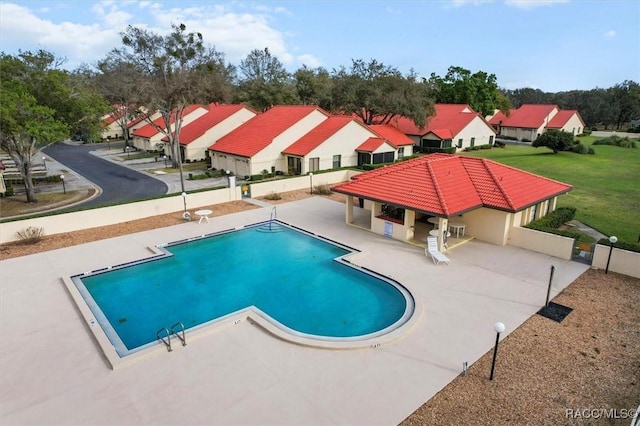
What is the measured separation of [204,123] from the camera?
153 feet

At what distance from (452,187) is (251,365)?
44.6ft

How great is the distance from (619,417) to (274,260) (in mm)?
13319

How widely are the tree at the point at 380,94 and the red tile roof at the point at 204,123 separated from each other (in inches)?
515

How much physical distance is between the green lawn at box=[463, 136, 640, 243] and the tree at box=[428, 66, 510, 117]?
12518 millimetres

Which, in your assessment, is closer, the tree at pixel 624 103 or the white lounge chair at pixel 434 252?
the white lounge chair at pixel 434 252

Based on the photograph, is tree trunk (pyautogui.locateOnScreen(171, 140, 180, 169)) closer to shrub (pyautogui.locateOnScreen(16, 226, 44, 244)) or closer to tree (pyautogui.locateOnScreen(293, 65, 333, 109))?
shrub (pyautogui.locateOnScreen(16, 226, 44, 244))

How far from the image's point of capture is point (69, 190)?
31.7m

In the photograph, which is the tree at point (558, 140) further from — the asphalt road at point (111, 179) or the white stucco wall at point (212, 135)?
the asphalt road at point (111, 179)

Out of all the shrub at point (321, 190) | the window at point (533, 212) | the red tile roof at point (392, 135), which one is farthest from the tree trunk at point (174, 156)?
the window at point (533, 212)

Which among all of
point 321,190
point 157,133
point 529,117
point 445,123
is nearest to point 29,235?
point 321,190

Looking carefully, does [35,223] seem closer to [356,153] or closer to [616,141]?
[356,153]

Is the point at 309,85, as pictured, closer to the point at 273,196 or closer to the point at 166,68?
the point at 166,68

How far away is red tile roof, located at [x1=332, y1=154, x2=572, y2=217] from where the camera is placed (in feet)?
60.3

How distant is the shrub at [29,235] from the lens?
20.2 metres
